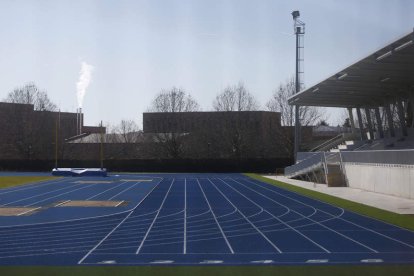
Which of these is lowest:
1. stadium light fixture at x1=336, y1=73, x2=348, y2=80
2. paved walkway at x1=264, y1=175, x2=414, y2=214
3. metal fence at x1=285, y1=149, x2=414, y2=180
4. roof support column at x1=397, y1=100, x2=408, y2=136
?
Answer: paved walkway at x1=264, y1=175, x2=414, y2=214

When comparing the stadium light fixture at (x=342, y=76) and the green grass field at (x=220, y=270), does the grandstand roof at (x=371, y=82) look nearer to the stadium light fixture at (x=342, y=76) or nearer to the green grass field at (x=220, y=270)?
the stadium light fixture at (x=342, y=76)

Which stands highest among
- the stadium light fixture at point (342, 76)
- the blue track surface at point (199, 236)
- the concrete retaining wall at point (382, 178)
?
the stadium light fixture at point (342, 76)

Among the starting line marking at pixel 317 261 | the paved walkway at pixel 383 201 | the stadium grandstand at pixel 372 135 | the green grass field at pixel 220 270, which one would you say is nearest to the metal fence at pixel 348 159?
the stadium grandstand at pixel 372 135

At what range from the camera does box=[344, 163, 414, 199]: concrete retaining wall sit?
24.5m

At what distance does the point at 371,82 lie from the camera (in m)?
34.3

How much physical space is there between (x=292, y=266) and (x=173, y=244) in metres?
3.49

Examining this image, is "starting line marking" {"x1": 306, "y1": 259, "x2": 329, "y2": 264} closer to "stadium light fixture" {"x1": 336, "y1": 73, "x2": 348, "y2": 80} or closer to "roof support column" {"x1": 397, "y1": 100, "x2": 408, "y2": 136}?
"stadium light fixture" {"x1": 336, "y1": 73, "x2": 348, "y2": 80}

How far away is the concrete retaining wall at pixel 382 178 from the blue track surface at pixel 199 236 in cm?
454

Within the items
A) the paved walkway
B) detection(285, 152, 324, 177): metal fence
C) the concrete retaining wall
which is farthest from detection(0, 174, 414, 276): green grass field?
detection(285, 152, 324, 177): metal fence

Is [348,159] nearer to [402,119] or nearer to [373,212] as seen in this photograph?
[402,119]

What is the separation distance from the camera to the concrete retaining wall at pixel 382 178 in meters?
24.5

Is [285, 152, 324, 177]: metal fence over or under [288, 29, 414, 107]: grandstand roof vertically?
under

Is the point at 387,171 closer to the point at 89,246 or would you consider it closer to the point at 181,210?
the point at 181,210

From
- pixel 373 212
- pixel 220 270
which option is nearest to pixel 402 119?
pixel 373 212
